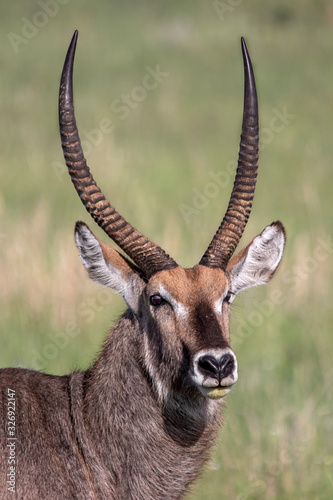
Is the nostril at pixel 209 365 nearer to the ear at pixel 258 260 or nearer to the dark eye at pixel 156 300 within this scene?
the dark eye at pixel 156 300

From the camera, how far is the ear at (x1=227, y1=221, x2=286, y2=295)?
516 centimetres

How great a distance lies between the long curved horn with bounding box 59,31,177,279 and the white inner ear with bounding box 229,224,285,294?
55 cm

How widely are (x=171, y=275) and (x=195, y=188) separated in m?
9.70

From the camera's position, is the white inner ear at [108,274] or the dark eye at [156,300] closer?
the dark eye at [156,300]

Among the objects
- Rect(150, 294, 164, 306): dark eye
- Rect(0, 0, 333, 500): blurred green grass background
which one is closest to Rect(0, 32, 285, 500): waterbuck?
Rect(150, 294, 164, 306): dark eye

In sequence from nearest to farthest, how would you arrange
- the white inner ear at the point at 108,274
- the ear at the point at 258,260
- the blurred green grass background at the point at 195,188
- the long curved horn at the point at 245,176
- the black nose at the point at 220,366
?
the black nose at the point at 220,366 < the white inner ear at the point at 108,274 < the long curved horn at the point at 245,176 < the ear at the point at 258,260 < the blurred green grass background at the point at 195,188

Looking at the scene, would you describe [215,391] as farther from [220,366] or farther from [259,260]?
[259,260]

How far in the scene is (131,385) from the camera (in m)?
4.82

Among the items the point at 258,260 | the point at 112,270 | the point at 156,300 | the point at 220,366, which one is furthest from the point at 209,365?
the point at 258,260

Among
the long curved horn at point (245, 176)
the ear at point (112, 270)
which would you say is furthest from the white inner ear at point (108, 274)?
the long curved horn at point (245, 176)

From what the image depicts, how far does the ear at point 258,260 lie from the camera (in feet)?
16.9

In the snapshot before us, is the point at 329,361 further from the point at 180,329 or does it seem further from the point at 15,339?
the point at 180,329

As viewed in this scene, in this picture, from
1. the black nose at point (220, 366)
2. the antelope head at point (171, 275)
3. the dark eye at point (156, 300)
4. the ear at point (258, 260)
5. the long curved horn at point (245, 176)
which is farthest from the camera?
the ear at point (258, 260)

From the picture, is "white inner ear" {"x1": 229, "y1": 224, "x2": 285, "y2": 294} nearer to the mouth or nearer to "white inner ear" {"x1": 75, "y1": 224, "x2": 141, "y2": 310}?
"white inner ear" {"x1": 75, "y1": 224, "x2": 141, "y2": 310}
